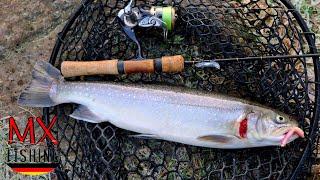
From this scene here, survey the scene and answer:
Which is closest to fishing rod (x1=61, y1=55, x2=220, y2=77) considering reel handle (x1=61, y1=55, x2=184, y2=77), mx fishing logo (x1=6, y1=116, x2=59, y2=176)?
reel handle (x1=61, y1=55, x2=184, y2=77)

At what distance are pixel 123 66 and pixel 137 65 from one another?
0.22 ft

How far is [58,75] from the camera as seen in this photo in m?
2.66

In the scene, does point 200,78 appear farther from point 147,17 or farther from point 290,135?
point 290,135

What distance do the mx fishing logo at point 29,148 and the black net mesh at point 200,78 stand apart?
0.32ft

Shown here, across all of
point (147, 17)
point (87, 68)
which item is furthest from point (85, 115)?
point (147, 17)

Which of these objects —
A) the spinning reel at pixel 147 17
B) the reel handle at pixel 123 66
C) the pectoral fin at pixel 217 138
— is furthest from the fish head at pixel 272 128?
the spinning reel at pixel 147 17

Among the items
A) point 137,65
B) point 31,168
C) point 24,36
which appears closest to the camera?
point 137,65

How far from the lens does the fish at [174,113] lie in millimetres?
2445

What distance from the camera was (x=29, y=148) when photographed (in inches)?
111

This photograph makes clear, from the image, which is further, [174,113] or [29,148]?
[29,148]

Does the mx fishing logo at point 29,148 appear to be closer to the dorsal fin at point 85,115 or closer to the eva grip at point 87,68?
the dorsal fin at point 85,115

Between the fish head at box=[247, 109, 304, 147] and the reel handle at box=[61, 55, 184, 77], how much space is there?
0.42 metres

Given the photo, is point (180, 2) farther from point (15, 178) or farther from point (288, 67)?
point (15, 178)

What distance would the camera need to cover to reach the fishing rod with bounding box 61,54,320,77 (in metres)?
2.51
